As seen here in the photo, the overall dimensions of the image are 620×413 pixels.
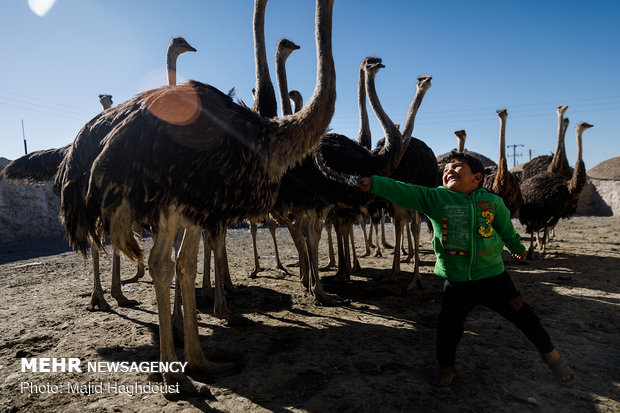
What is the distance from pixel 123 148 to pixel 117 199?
0.33m

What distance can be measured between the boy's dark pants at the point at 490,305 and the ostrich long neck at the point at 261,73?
264cm

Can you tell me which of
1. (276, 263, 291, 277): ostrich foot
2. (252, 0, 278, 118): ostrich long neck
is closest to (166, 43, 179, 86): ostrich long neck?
(252, 0, 278, 118): ostrich long neck

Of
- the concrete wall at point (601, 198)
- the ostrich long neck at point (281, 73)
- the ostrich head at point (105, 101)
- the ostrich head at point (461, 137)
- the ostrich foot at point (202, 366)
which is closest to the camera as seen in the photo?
the ostrich foot at point (202, 366)

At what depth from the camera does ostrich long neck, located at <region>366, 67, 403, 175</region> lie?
483 centimetres

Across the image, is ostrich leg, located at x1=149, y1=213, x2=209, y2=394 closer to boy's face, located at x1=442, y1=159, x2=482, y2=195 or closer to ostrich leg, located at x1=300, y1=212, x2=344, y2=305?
boy's face, located at x1=442, y1=159, x2=482, y2=195

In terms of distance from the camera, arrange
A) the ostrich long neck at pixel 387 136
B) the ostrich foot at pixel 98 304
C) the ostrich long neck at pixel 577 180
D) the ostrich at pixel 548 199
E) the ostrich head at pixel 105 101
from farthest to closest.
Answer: the ostrich long neck at pixel 577 180 → the ostrich at pixel 548 199 → the ostrich head at pixel 105 101 → the ostrich long neck at pixel 387 136 → the ostrich foot at pixel 98 304

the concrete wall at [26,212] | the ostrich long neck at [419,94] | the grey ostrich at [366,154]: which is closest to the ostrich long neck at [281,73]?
the grey ostrich at [366,154]

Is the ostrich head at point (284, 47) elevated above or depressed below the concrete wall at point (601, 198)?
above

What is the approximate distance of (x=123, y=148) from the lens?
8.05 feet

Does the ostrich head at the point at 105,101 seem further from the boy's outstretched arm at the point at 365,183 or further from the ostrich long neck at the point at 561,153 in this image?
the ostrich long neck at the point at 561,153

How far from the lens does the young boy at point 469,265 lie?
2.47 metres

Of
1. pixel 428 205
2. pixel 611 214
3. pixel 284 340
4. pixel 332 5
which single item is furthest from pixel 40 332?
pixel 611 214

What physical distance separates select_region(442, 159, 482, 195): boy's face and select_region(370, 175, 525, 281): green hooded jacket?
47 mm

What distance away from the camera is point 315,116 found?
121 inches
